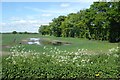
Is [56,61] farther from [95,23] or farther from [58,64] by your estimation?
[95,23]

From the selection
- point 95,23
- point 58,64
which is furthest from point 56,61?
point 95,23

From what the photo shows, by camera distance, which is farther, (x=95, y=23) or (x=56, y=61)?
(x=95, y=23)

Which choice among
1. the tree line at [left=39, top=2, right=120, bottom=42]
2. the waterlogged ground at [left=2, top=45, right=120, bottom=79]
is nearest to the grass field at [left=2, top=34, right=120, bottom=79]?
the waterlogged ground at [left=2, top=45, right=120, bottom=79]

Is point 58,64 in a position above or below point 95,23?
below

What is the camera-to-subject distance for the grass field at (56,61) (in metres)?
6.03

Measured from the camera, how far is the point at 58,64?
21.1 feet

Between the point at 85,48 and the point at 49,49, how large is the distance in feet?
3.47

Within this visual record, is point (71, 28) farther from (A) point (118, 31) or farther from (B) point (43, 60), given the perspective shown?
(B) point (43, 60)

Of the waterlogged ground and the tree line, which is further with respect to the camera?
the tree line

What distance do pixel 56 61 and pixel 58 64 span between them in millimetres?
Result: 200

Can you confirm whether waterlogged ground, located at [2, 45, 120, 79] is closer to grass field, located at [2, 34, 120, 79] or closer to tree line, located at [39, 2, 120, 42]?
grass field, located at [2, 34, 120, 79]

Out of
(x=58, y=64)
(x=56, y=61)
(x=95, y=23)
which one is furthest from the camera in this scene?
(x=95, y=23)

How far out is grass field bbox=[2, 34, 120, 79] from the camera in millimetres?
6031

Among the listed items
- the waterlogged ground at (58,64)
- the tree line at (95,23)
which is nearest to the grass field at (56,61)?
the waterlogged ground at (58,64)
